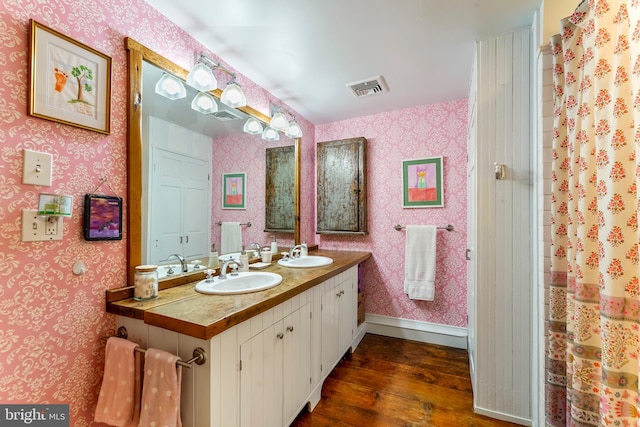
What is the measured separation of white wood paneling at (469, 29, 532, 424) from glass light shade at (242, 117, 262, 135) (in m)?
1.54

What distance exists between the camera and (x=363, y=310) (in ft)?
9.03

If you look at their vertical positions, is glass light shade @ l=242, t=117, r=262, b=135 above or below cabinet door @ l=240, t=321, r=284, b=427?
above

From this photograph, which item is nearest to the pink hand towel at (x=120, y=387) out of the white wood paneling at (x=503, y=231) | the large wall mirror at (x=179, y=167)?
the large wall mirror at (x=179, y=167)

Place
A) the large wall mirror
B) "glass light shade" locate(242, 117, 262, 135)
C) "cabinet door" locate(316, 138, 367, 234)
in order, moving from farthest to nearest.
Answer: "cabinet door" locate(316, 138, 367, 234), "glass light shade" locate(242, 117, 262, 135), the large wall mirror

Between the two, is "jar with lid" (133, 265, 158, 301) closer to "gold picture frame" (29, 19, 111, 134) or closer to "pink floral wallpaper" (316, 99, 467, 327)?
"gold picture frame" (29, 19, 111, 134)

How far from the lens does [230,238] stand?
1952mm

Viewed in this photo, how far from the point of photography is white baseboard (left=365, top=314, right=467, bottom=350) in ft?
8.15

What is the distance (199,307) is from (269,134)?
1598 millimetres

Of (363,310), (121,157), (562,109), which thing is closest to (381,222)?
(363,310)

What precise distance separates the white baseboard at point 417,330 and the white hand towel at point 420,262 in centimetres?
34

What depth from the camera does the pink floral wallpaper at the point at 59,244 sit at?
908 mm

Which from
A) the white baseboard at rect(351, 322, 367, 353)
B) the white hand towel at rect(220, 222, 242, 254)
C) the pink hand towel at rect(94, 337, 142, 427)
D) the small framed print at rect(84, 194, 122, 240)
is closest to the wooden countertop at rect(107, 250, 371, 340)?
the pink hand towel at rect(94, 337, 142, 427)

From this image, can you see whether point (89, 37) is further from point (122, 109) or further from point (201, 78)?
point (201, 78)

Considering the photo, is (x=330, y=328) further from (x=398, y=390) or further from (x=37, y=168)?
(x=37, y=168)
